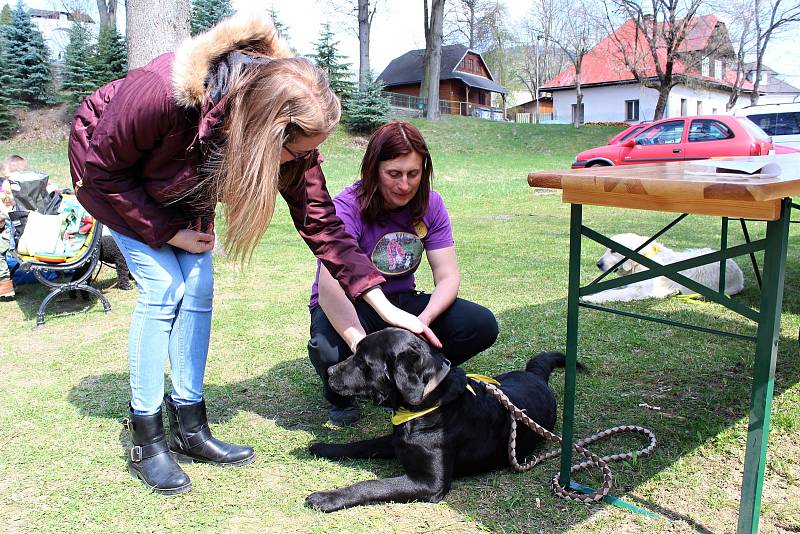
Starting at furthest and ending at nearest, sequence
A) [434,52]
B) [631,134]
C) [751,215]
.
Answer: [434,52] → [631,134] → [751,215]

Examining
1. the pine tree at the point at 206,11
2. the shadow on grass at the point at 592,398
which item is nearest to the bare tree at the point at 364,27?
the pine tree at the point at 206,11

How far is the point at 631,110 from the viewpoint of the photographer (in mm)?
41688

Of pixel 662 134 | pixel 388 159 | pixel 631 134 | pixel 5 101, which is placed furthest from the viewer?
pixel 5 101

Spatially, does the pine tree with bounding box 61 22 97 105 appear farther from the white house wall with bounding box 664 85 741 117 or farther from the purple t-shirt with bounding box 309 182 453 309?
the white house wall with bounding box 664 85 741 117

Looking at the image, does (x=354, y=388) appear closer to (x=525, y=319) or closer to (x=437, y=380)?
(x=437, y=380)

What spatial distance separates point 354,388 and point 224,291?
3.76 m

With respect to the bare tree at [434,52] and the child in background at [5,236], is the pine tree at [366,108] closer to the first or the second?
the bare tree at [434,52]

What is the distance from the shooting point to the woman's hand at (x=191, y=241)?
2396 millimetres

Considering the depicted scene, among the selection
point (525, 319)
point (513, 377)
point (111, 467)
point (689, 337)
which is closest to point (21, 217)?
point (111, 467)

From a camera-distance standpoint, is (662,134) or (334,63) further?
(334,63)

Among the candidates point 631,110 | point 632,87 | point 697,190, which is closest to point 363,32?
point 632,87

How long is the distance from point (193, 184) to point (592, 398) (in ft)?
7.28

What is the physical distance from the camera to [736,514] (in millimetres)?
2176

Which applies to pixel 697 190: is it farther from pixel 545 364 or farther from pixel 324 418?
pixel 324 418
